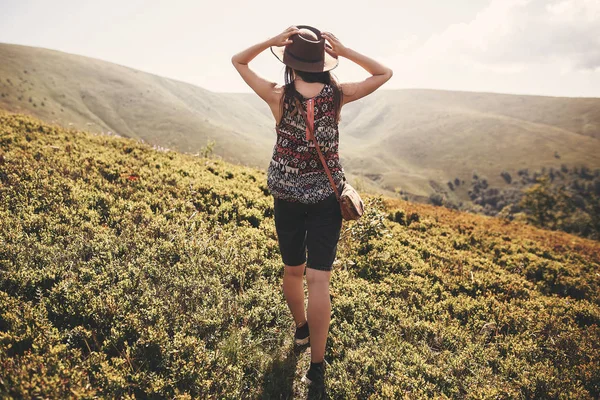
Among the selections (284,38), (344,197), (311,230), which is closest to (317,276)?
(311,230)

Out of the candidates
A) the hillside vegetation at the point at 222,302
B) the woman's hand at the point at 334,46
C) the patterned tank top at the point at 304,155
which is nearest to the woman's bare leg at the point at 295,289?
the hillside vegetation at the point at 222,302

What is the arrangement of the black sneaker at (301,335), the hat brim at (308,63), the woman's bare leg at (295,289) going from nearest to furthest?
the hat brim at (308,63) < the woman's bare leg at (295,289) < the black sneaker at (301,335)

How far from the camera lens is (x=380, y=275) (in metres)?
6.27

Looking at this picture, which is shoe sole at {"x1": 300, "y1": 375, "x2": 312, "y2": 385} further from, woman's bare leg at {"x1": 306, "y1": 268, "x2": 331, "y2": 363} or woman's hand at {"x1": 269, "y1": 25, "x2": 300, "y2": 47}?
woman's hand at {"x1": 269, "y1": 25, "x2": 300, "y2": 47}

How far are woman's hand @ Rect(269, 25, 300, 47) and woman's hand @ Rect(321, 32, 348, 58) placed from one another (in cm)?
31

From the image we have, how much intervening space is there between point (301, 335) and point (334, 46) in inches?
131

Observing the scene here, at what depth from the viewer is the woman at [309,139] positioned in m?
3.18

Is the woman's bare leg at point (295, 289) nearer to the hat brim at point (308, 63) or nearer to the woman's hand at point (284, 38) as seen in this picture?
the hat brim at point (308, 63)

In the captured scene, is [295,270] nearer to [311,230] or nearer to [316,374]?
[311,230]

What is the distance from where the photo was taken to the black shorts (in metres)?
3.32

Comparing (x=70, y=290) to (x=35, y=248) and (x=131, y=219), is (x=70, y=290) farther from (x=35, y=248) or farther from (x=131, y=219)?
(x=131, y=219)

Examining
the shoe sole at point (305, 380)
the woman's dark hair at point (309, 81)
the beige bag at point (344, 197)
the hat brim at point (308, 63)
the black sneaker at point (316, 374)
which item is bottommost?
the shoe sole at point (305, 380)

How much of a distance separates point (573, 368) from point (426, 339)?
187cm

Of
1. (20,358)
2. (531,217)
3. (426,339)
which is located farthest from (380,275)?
(531,217)
